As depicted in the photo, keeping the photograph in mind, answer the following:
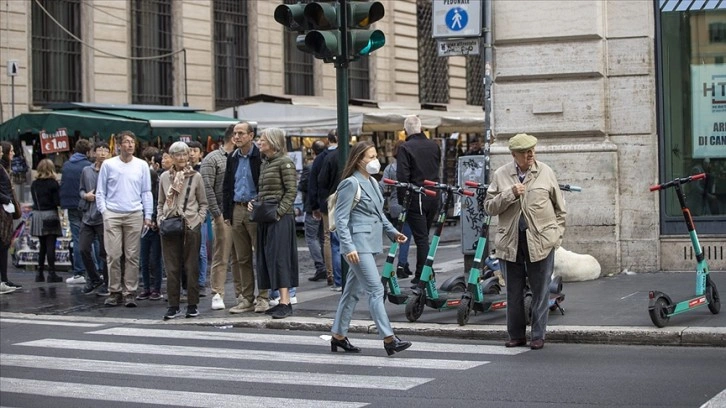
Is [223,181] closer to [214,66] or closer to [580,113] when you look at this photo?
A: [580,113]

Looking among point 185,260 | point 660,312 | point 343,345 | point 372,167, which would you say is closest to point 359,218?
point 372,167

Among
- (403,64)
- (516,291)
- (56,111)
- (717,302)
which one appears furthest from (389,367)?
(403,64)

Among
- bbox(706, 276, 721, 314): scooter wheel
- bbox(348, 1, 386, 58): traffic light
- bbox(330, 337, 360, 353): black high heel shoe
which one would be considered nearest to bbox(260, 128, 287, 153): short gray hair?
bbox(348, 1, 386, 58): traffic light

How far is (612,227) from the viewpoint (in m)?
13.7

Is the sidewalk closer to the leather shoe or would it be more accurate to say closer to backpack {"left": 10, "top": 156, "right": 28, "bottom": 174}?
the leather shoe

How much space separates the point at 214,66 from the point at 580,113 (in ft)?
64.9

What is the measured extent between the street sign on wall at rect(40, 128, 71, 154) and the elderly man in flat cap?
11.3 metres

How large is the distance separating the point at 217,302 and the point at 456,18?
14.8ft

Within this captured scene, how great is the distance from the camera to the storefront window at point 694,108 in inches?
539

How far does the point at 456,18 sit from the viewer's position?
14.4m

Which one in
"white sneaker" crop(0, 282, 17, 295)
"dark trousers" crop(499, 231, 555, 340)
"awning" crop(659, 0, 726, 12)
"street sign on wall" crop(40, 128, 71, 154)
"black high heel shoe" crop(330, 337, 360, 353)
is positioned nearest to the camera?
"dark trousers" crop(499, 231, 555, 340)

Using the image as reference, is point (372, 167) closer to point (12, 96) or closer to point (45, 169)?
point (45, 169)

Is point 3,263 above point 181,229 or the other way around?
the other way around

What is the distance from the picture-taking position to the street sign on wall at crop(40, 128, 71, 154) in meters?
19.4
